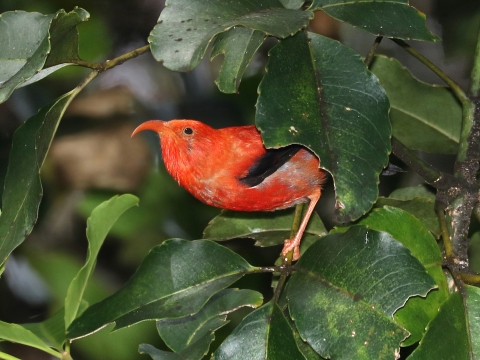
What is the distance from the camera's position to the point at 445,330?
3.38 feet

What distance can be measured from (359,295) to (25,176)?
1.87ft

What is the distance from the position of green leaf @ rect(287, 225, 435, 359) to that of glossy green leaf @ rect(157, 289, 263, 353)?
15 centimetres

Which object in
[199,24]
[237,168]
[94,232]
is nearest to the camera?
[199,24]

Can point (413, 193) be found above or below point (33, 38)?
below

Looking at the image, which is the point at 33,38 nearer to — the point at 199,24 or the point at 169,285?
the point at 199,24

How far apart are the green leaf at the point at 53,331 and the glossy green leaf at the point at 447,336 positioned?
672mm

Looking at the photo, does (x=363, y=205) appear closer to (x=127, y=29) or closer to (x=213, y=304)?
(x=213, y=304)

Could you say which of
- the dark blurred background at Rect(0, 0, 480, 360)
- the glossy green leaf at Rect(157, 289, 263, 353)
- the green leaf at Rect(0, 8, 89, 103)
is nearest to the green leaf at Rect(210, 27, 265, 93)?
the green leaf at Rect(0, 8, 89, 103)

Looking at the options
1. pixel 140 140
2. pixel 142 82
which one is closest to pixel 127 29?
pixel 142 82

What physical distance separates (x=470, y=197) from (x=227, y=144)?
62 cm

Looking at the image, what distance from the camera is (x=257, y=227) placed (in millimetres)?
1573

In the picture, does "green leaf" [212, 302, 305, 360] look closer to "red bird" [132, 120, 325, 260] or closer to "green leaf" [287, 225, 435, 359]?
"green leaf" [287, 225, 435, 359]

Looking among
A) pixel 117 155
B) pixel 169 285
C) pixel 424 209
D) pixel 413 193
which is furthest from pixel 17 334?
pixel 117 155

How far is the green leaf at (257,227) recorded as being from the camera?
154 cm
